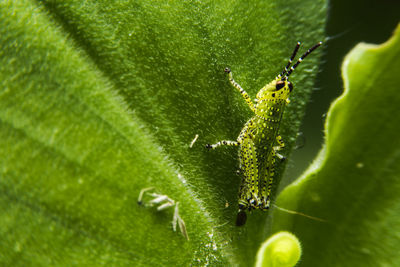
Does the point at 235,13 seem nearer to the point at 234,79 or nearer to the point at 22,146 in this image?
the point at 234,79

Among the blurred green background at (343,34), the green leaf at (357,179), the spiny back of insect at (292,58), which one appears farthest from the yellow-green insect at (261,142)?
the blurred green background at (343,34)

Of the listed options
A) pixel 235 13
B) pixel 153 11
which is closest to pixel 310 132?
pixel 235 13

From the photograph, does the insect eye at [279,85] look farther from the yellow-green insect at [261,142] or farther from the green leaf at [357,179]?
the green leaf at [357,179]

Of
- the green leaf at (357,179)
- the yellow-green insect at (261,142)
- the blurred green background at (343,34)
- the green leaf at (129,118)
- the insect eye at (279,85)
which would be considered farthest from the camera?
the blurred green background at (343,34)

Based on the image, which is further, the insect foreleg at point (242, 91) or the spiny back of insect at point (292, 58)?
the spiny back of insect at point (292, 58)

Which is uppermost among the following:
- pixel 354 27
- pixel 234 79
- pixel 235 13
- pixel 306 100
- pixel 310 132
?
pixel 235 13

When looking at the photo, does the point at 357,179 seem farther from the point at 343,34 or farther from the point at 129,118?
the point at 343,34

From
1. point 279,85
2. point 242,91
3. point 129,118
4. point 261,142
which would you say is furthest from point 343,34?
point 129,118
